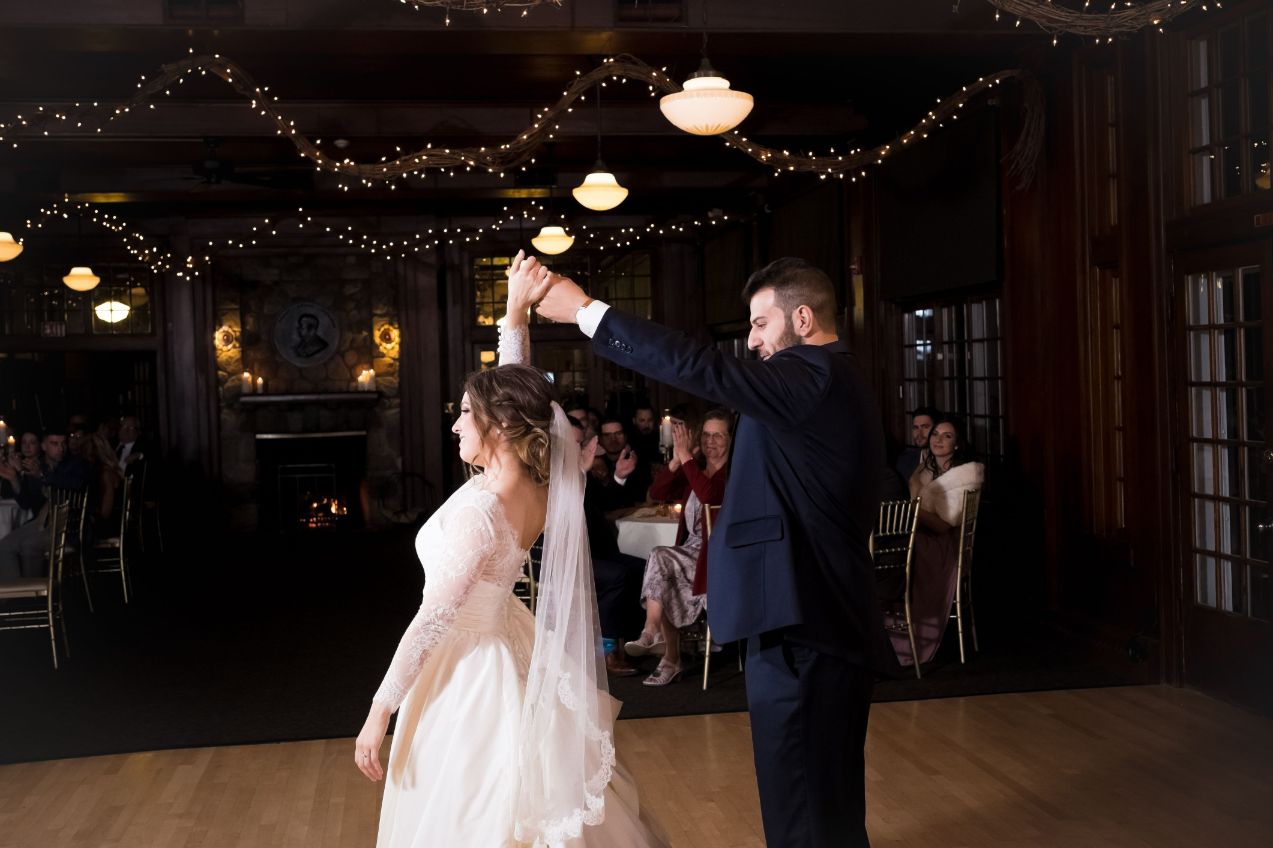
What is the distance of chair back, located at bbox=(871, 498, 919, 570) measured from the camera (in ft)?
20.8

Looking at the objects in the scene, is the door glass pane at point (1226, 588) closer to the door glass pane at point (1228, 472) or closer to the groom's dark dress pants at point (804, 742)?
the door glass pane at point (1228, 472)

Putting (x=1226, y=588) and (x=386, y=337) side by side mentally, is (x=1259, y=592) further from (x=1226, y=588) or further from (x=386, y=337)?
(x=386, y=337)

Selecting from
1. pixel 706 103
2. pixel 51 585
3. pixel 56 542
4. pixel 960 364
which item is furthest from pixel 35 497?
pixel 960 364

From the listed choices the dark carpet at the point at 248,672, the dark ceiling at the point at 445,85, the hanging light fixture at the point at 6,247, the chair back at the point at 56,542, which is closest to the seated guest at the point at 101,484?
the dark carpet at the point at 248,672

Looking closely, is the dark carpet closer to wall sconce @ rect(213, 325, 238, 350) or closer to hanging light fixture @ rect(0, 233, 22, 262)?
hanging light fixture @ rect(0, 233, 22, 262)

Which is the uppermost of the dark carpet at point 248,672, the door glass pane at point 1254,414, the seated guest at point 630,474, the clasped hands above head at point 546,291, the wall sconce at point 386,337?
the wall sconce at point 386,337

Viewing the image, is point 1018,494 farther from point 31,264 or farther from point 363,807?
point 31,264

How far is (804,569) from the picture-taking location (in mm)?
2807

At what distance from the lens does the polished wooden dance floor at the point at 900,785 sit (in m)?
4.21

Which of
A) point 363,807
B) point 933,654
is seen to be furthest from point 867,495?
point 933,654

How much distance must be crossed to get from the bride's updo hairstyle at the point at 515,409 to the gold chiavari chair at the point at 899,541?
3.58 meters

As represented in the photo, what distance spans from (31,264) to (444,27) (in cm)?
936

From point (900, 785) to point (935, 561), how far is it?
7.44ft

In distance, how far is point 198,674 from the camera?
6820 mm
